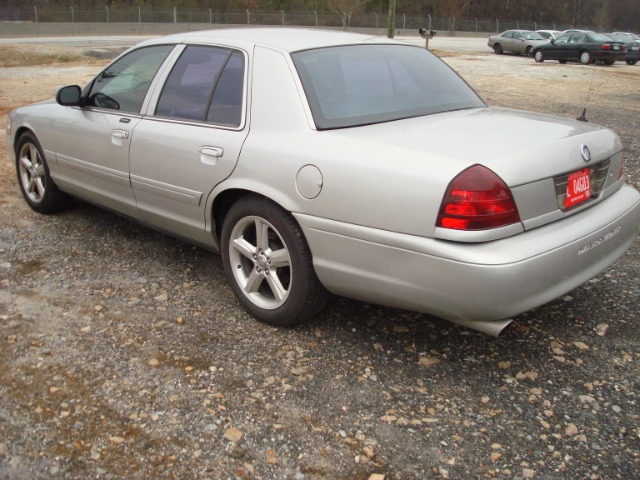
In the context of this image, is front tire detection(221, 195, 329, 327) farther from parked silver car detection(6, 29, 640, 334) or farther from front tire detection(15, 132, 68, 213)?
front tire detection(15, 132, 68, 213)

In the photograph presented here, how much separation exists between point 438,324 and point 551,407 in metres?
0.89

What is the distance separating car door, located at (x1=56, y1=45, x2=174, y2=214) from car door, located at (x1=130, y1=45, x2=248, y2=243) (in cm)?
17

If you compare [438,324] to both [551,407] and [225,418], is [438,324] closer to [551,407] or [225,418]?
[551,407]

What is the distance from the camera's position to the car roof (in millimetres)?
3775

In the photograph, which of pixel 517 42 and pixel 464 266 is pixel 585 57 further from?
pixel 464 266

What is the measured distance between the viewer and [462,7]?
227 feet

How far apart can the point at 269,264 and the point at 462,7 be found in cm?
7183

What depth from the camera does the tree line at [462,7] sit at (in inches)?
2258

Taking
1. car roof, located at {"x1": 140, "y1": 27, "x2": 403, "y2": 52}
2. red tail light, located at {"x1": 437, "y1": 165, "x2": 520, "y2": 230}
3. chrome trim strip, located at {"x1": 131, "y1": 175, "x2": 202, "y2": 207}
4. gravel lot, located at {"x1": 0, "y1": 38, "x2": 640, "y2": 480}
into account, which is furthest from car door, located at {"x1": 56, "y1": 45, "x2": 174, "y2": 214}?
red tail light, located at {"x1": 437, "y1": 165, "x2": 520, "y2": 230}

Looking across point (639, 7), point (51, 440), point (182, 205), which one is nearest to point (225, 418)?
point (51, 440)

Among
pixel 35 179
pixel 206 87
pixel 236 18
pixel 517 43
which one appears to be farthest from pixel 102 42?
A: pixel 206 87

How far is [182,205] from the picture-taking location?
391 cm

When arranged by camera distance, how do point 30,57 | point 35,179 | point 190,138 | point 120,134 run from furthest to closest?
point 30,57 → point 35,179 → point 120,134 → point 190,138

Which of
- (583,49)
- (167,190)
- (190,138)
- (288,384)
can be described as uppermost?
(190,138)
